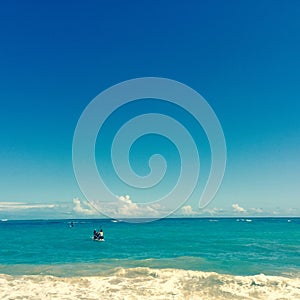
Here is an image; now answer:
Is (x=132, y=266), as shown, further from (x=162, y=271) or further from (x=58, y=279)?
(x=58, y=279)

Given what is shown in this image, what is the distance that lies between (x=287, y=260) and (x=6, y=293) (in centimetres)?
2286

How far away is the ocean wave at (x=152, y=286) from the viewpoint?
1675cm

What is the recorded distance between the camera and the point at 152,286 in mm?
18641

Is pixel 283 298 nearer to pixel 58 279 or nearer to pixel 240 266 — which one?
pixel 240 266

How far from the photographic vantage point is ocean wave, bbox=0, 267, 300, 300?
16.8 metres

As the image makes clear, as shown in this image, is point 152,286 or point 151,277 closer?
point 152,286

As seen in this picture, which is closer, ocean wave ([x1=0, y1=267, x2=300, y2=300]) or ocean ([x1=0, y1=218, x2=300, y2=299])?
ocean wave ([x1=0, y1=267, x2=300, y2=300])

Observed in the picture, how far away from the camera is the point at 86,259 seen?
29.1 metres

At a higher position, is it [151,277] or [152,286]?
[151,277]

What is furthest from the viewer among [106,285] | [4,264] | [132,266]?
[4,264]

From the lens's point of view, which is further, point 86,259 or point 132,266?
point 86,259

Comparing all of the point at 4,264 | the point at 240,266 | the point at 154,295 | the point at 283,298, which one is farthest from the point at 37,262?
the point at 283,298

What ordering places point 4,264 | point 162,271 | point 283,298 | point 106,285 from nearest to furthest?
point 283,298 < point 106,285 < point 162,271 < point 4,264

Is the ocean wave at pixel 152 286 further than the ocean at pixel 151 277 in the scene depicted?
No
